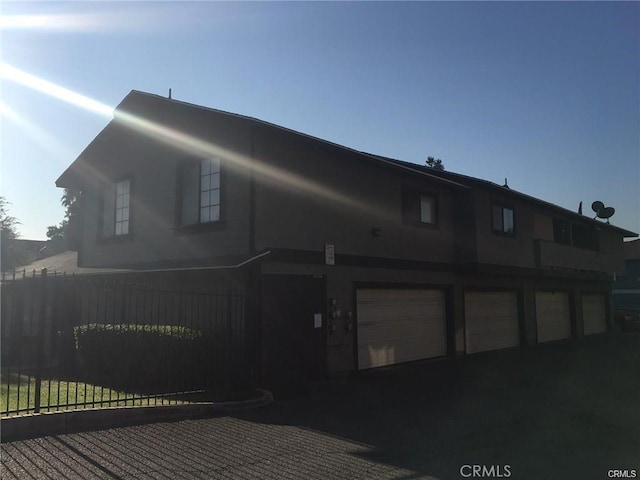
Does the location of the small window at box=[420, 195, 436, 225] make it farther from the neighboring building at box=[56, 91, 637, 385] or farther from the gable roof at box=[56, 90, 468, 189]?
the gable roof at box=[56, 90, 468, 189]

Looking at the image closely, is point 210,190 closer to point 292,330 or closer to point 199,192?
point 199,192

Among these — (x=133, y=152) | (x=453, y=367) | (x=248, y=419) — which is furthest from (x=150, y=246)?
(x=453, y=367)

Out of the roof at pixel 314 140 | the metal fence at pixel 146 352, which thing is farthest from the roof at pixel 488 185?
the metal fence at pixel 146 352

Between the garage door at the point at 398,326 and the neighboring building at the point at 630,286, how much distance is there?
30.1 metres

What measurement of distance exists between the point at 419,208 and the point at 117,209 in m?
9.03

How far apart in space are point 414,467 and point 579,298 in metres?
23.1

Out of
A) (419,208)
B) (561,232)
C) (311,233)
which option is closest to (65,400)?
(311,233)

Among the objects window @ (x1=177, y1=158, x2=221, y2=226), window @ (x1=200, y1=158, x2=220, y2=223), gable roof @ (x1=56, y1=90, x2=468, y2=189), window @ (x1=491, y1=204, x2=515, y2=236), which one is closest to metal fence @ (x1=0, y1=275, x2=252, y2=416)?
window @ (x1=200, y1=158, x2=220, y2=223)

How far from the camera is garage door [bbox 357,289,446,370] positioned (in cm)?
1370

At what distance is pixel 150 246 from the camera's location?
1382 cm

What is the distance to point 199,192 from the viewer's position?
12.8m

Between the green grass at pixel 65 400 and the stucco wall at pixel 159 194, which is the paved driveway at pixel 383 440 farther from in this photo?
the stucco wall at pixel 159 194

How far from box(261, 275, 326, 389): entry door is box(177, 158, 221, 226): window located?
2252 mm

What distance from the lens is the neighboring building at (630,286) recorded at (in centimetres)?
4034
